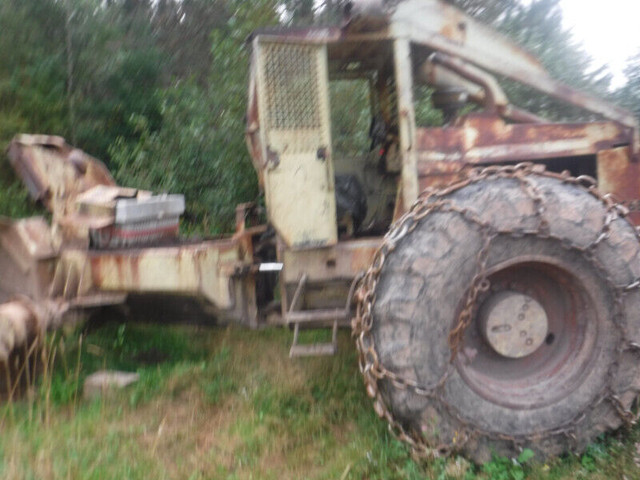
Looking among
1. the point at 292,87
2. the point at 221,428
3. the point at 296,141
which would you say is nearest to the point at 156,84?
the point at 292,87

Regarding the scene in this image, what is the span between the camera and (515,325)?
2785 mm

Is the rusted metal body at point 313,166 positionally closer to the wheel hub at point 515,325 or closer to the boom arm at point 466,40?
the boom arm at point 466,40

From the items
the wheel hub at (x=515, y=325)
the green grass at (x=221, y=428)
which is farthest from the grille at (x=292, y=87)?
the green grass at (x=221, y=428)

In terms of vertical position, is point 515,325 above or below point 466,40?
below

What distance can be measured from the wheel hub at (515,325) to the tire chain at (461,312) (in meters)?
0.13

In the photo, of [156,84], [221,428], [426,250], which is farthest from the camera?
[156,84]

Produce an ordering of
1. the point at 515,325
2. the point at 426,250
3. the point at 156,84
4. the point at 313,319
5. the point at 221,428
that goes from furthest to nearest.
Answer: the point at 156,84 → the point at 221,428 → the point at 313,319 → the point at 515,325 → the point at 426,250

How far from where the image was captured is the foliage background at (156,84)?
668 centimetres

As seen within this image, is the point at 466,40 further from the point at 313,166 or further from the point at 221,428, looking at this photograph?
the point at 221,428

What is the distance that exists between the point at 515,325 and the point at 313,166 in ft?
4.09

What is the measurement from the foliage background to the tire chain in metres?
2.36

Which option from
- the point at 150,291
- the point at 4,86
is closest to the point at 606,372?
the point at 150,291

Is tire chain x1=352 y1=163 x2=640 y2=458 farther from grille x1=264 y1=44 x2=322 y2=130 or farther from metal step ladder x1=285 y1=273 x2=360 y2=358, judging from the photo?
grille x1=264 y1=44 x2=322 y2=130

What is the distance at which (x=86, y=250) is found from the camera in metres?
3.35
